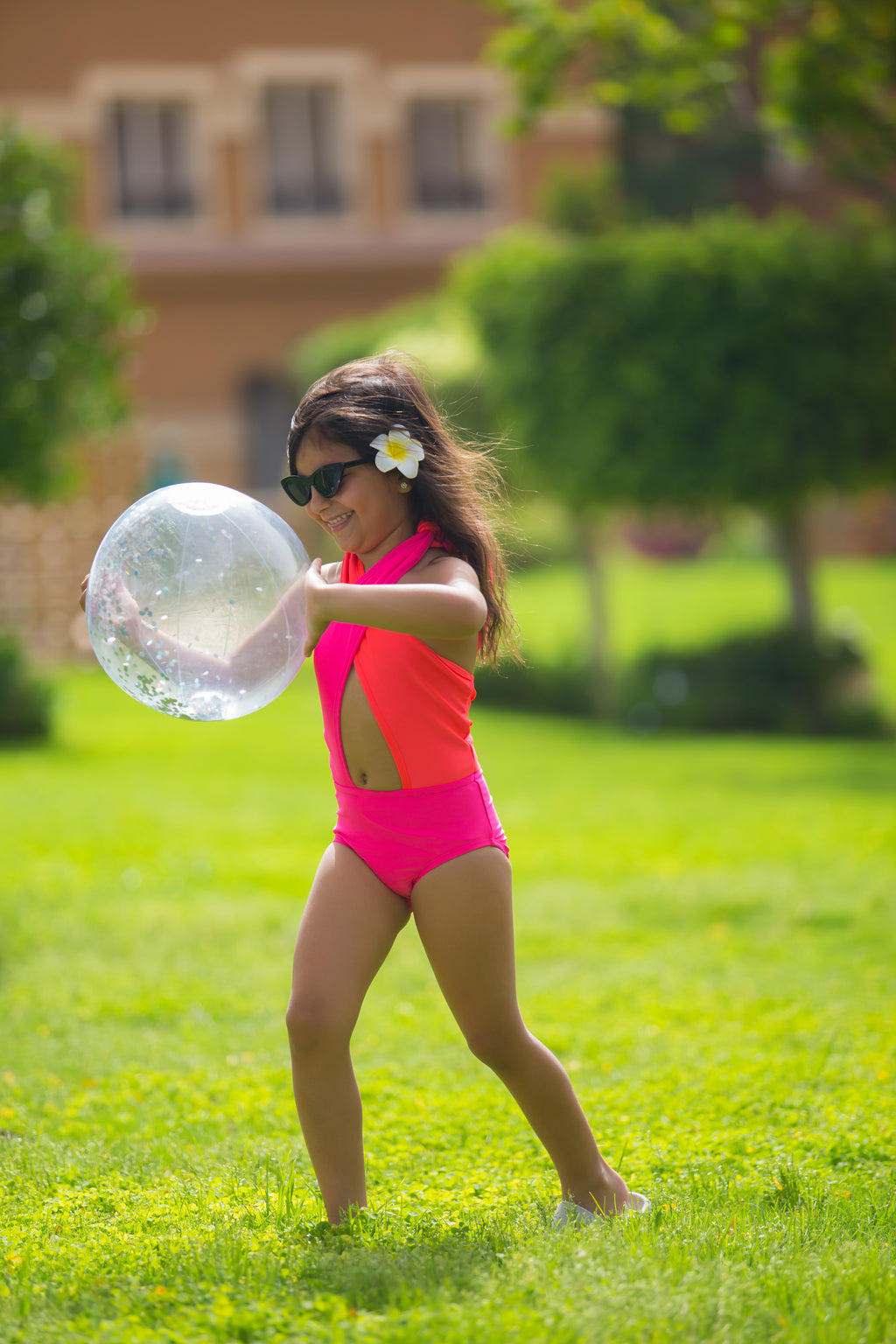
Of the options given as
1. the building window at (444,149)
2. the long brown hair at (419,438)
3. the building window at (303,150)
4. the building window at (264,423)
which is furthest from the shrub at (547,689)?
the building window at (444,149)

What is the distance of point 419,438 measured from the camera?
10.6 ft

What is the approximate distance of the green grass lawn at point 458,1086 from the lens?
2801mm

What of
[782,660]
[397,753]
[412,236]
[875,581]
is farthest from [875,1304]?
[412,236]

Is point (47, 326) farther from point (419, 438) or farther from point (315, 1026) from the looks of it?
point (315, 1026)

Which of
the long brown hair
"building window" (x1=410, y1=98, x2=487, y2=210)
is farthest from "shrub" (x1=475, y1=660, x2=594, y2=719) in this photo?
"building window" (x1=410, y1=98, x2=487, y2=210)

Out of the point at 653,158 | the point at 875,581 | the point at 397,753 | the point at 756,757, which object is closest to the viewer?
the point at 397,753

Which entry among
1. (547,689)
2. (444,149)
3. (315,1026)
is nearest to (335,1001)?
(315,1026)

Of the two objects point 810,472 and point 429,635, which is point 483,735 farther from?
point 429,635

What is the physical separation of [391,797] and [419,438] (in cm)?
82

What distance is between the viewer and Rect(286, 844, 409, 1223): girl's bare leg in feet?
10.0

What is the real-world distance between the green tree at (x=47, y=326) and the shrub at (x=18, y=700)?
175 cm

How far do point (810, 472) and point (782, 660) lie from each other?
2.11 m

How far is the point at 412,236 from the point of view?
28.0 metres

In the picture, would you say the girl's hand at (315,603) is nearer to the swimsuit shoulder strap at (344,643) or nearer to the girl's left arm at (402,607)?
the girl's left arm at (402,607)
